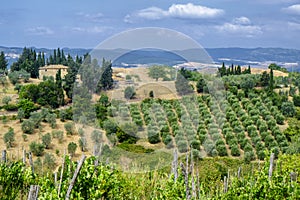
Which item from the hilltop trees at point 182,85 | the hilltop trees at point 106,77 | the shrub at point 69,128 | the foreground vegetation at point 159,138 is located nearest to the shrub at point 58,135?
the foreground vegetation at point 159,138

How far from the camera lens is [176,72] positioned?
12.9 meters

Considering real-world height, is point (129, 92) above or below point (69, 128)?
Answer: above

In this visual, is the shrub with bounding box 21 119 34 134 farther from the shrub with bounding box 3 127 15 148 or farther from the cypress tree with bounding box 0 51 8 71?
the cypress tree with bounding box 0 51 8 71

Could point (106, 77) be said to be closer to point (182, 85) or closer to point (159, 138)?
point (182, 85)

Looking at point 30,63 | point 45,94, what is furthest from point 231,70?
point 30,63

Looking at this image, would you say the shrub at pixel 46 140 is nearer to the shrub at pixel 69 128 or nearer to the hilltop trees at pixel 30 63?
the shrub at pixel 69 128

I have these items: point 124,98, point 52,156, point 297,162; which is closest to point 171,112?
point 124,98

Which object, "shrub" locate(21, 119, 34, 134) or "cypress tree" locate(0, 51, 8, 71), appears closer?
"shrub" locate(21, 119, 34, 134)

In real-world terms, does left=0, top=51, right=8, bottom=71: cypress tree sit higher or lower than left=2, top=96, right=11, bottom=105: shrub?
higher

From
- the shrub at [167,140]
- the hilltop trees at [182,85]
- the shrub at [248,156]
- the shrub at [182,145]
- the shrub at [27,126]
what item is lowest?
the shrub at [248,156]

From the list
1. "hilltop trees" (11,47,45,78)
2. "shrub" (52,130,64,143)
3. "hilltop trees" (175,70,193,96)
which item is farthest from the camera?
"hilltop trees" (11,47,45,78)

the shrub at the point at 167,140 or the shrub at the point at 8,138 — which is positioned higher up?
the shrub at the point at 167,140

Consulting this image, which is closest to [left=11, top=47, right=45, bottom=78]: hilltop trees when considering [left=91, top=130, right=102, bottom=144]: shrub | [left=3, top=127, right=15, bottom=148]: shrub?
[left=3, top=127, right=15, bottom=148]: shrub

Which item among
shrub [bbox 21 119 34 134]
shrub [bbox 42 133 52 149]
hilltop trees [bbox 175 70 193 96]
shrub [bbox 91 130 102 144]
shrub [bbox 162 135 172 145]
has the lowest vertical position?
shrub [bbox 42 133 52 149]
